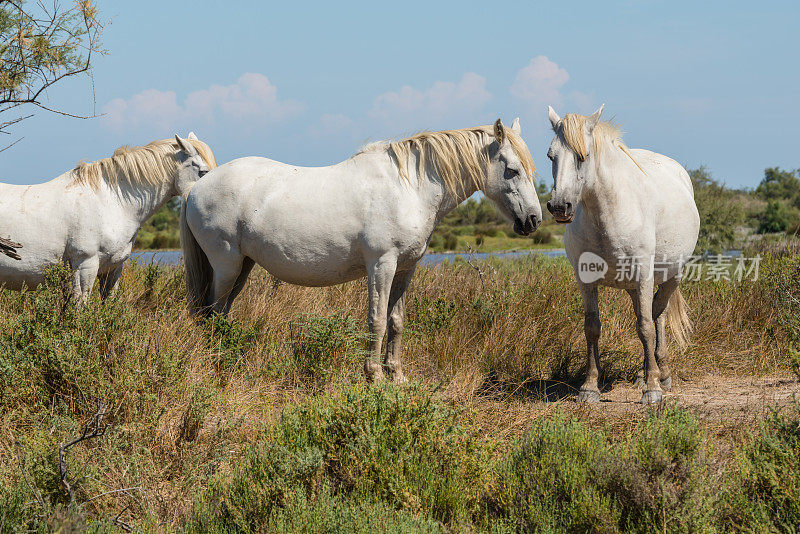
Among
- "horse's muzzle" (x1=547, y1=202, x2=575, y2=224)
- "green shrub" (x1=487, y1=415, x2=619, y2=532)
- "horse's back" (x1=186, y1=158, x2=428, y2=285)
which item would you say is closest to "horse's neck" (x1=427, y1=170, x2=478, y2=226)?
"horse's back" (x1=186, y1=158, x2=428, y2=285)

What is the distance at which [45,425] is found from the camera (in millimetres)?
3939

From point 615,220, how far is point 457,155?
1368mm

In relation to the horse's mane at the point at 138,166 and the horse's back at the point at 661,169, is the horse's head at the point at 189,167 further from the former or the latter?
the horse's back at the point at 661,169

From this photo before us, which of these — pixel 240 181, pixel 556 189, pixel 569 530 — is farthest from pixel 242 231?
pixel 569 530

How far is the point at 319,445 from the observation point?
3641 mm

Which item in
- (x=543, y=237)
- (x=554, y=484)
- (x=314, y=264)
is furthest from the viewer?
(x=543, y=237)

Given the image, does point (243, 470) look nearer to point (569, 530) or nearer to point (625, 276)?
point (569, 530)

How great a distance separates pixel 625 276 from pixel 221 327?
332 centimetres

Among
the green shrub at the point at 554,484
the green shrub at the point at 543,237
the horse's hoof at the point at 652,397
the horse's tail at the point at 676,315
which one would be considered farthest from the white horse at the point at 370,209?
the green shrub at the point at 543,237

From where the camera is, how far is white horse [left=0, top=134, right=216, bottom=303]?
5.95 m

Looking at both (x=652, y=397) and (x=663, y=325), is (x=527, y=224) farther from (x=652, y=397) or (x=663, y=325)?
(x=663, y=325)

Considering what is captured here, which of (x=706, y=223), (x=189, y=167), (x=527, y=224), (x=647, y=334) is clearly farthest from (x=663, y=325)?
(x=706, y=223)

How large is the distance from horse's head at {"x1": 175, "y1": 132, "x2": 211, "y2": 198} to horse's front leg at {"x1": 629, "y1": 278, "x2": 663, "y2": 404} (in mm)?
4058

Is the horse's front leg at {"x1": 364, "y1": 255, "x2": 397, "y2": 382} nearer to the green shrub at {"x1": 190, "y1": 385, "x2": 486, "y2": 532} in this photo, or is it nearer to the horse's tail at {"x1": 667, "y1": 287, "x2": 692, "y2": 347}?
the green shrub at {"x1": 190, "y1": 385, "x2": 486, "y2": 532}
